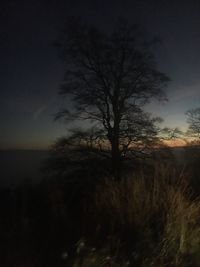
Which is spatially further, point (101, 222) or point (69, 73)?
point (69, 73)

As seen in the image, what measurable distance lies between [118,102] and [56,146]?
3299 mm

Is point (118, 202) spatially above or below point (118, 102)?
below

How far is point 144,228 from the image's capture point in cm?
569

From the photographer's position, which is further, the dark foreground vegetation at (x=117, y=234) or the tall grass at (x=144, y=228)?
the tall grass at (x=144, y=228)

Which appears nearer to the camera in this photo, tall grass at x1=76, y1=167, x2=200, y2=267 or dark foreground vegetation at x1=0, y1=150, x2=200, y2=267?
dark foreground vegetation at x1=0, y1=150, x2=200, y2=267

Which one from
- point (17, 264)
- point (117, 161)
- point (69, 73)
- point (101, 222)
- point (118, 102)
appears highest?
point (69, 73)

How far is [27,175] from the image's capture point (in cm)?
1689

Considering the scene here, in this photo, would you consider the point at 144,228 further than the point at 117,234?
Yes

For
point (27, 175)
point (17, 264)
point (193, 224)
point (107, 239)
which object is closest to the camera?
point (17, 264)

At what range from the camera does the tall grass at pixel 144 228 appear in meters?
4.87

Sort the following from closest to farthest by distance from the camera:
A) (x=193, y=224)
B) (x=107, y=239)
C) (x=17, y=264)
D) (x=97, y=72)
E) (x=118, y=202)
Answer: (x=17, y=264)
(x=107, y=239)
(x=193, y=224)
(x=118, y=202)
(x=97, y=72)

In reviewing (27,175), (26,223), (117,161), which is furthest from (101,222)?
(27,175)

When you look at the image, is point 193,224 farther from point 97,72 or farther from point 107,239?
point 97,72

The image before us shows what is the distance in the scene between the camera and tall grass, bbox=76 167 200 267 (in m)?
4.87
